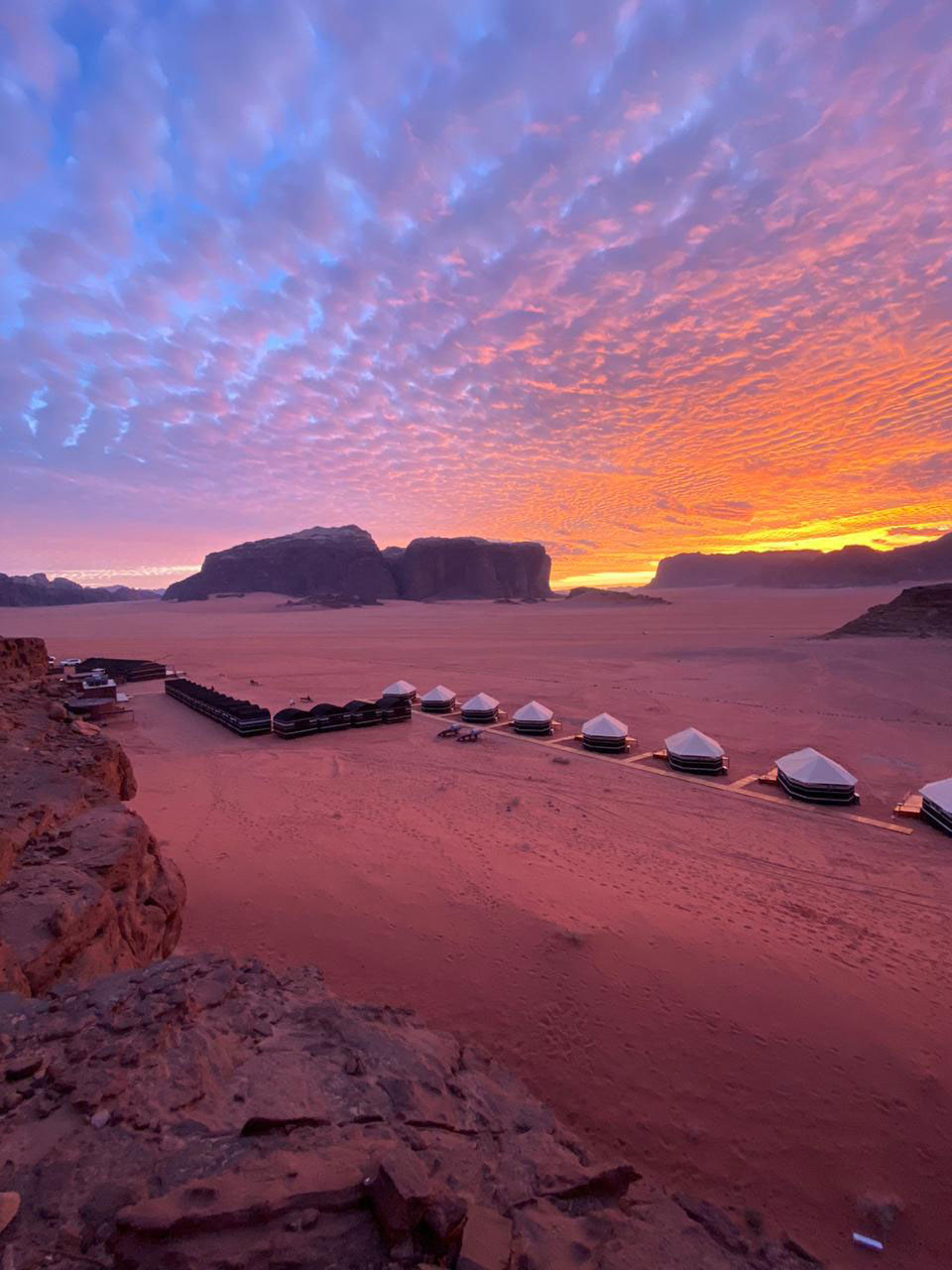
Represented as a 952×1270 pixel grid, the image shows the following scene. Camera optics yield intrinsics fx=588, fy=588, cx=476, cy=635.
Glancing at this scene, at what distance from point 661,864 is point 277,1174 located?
32.7ft

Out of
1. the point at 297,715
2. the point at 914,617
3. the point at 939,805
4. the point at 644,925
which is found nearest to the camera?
the point at 644,925

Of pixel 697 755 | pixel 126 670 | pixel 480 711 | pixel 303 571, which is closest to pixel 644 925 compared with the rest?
pixel 697 755

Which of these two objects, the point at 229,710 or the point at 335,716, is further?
the point at 229,710

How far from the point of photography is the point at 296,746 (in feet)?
67.8

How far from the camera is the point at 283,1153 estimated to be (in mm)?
3801

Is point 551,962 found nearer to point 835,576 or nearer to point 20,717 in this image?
point 20,717

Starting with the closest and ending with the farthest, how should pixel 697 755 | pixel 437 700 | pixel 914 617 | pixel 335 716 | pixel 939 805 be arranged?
1. pixel 939 805
2. pixel 697 755
3. pixel 335 716
4. pixel 437 700
5. pixel 914 617

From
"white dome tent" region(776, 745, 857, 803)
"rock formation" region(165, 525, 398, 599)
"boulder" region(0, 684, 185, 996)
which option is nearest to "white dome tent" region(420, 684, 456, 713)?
"white dome tent" region(776, 745, 857, 803)

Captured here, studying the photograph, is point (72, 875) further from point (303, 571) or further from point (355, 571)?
point (303, 571)

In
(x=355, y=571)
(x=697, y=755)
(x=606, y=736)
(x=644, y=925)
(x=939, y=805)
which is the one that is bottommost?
(x=644, y=925)

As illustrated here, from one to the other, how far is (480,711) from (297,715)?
7408 millimetres

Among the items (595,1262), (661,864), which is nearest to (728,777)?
(661,864)

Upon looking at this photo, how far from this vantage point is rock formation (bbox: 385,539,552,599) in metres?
139

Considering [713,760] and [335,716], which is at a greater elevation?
[335,716]
